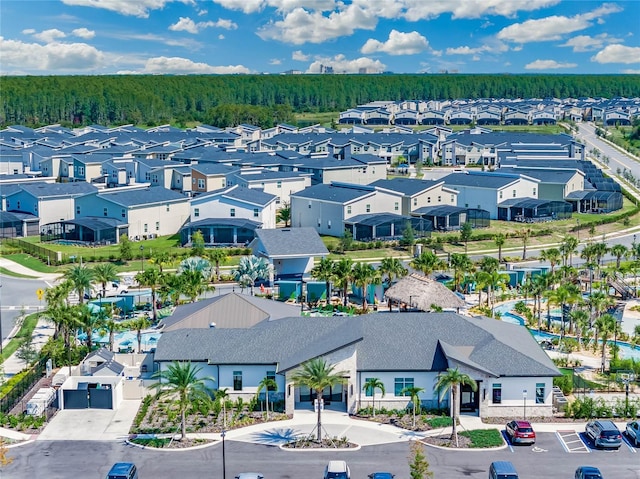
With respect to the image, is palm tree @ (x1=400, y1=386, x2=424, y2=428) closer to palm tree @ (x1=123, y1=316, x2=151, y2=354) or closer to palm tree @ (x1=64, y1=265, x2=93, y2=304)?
palm tree @ (x1=123, y1=316, x2=151, y2=354)

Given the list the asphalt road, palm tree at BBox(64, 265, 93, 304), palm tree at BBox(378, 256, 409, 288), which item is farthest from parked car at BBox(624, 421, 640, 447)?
palm tree at BBox(64, 265, 93, 304)

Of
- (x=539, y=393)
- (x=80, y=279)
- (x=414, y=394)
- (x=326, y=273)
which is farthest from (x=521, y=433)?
(x=80, y=279)

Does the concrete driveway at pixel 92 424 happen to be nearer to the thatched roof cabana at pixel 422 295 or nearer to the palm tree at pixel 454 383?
the palm tree at pixel 454 383

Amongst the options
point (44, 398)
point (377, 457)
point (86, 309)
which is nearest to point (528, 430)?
point (377, 457)

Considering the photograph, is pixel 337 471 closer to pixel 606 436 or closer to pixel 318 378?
pixel 318 378

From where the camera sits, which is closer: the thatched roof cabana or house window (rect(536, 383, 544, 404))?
house window (rect(536, 383, 544, 404))

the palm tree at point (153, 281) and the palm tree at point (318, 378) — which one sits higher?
the palm tree at point (153, 281)

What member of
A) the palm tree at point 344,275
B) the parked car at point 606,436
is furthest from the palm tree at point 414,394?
the palm tree at point 344,275
